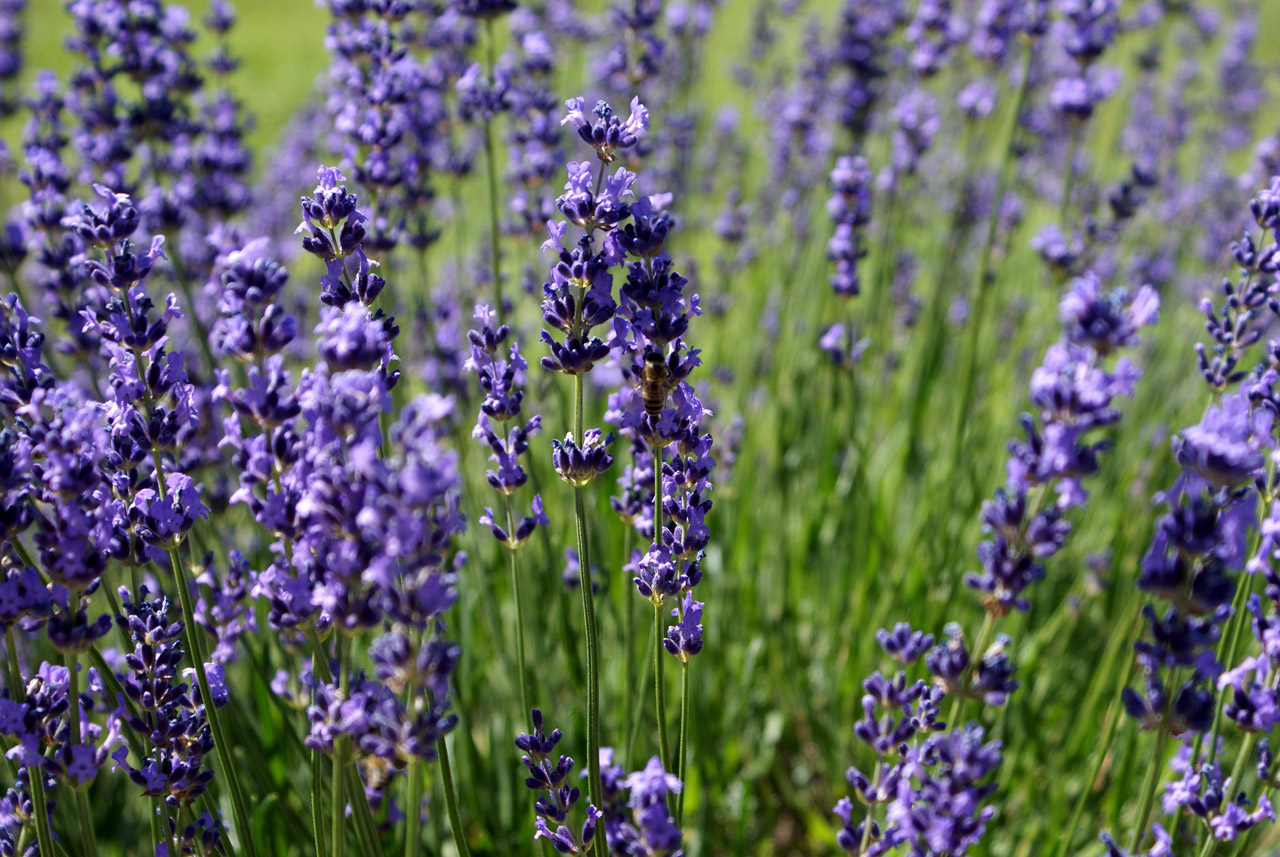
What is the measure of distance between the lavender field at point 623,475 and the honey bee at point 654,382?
12 mm

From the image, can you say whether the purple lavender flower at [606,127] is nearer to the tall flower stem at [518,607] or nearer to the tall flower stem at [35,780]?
the tall flower stem at [518,607]

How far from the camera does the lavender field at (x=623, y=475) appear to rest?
1.45 meters

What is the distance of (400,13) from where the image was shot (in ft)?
9.68

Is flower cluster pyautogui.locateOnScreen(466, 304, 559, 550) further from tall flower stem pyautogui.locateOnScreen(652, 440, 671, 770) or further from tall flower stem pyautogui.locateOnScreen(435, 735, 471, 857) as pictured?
tall flower stem pyautogui.locateOnScreen(435, 735, 471, 857)

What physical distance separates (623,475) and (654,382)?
92cm

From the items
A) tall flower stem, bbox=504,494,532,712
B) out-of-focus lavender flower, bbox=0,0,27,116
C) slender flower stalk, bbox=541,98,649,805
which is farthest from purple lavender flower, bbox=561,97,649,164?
out-of-focus lavender flower, bbox=0,0,27,116

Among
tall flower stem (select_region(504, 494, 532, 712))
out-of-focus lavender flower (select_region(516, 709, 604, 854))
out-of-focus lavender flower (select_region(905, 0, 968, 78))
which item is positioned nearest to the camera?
out-of-focus lavender flower (select_region(516, 709, 604, 854))

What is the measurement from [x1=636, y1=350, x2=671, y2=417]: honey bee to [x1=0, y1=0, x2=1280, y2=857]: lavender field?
1 centimetres

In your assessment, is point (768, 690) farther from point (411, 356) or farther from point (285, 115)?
point (285, 115)

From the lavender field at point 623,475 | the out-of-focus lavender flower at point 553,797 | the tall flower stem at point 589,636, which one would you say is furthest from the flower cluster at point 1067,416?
the out-of-focus lavender flower at point 553,797

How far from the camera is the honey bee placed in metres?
1.67

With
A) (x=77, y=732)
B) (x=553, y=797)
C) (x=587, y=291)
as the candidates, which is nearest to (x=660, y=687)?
(x=553, y=797)

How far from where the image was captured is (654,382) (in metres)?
1.69

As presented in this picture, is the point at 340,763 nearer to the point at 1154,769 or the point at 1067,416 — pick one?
the point at 1067,416
